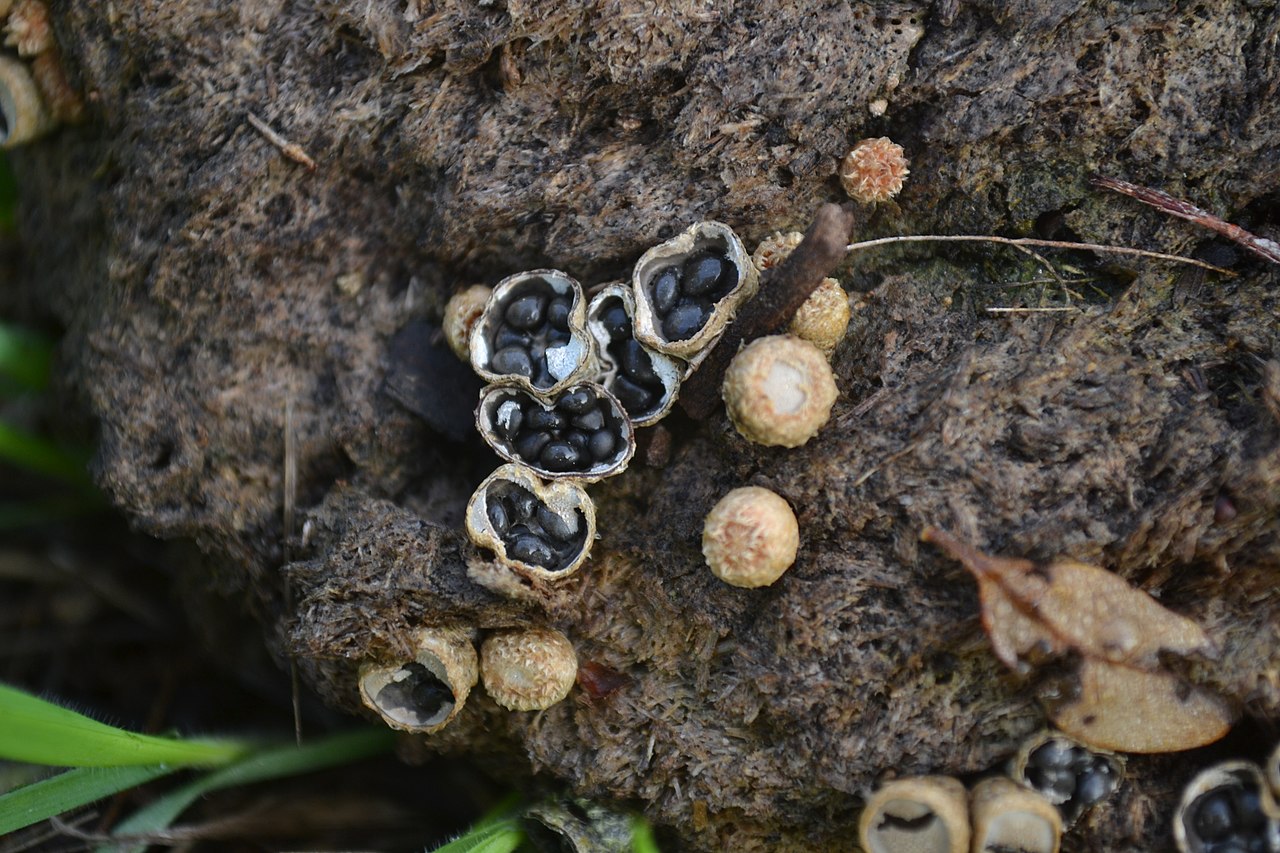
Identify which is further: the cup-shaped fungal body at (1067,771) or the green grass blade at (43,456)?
the green grass blade at (43,456)

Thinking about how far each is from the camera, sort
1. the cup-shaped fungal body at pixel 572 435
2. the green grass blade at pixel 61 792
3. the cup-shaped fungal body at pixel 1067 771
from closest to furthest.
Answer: the cup-shaped fungal body at pixel 1067 771 → the green grass blade at pixel 61 792 → the cup-shaped fungal body at pixel 572 435

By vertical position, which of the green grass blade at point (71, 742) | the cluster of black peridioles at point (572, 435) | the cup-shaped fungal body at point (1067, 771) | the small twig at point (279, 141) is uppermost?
the small twig at point (279, 141)

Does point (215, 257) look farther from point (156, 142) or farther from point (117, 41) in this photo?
point (117, 41)

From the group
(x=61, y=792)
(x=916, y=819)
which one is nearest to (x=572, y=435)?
(x=916, y=819)

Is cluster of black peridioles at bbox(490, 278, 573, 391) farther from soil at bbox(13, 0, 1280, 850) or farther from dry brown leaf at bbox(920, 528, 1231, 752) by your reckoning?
dry brown leaf at bbox(920, 528, 1231, 752)

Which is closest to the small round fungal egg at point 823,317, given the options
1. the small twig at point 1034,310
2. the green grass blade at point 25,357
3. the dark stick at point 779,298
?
the dark stick at point 779,298

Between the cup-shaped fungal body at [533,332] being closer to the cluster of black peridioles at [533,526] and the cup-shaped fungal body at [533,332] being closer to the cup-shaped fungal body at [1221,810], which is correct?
the cluster of black peridioles at [533,526]

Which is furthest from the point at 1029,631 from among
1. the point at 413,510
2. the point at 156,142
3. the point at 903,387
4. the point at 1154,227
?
the point at 156,142

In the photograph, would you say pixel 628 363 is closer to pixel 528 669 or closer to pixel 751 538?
pixel 751 538
